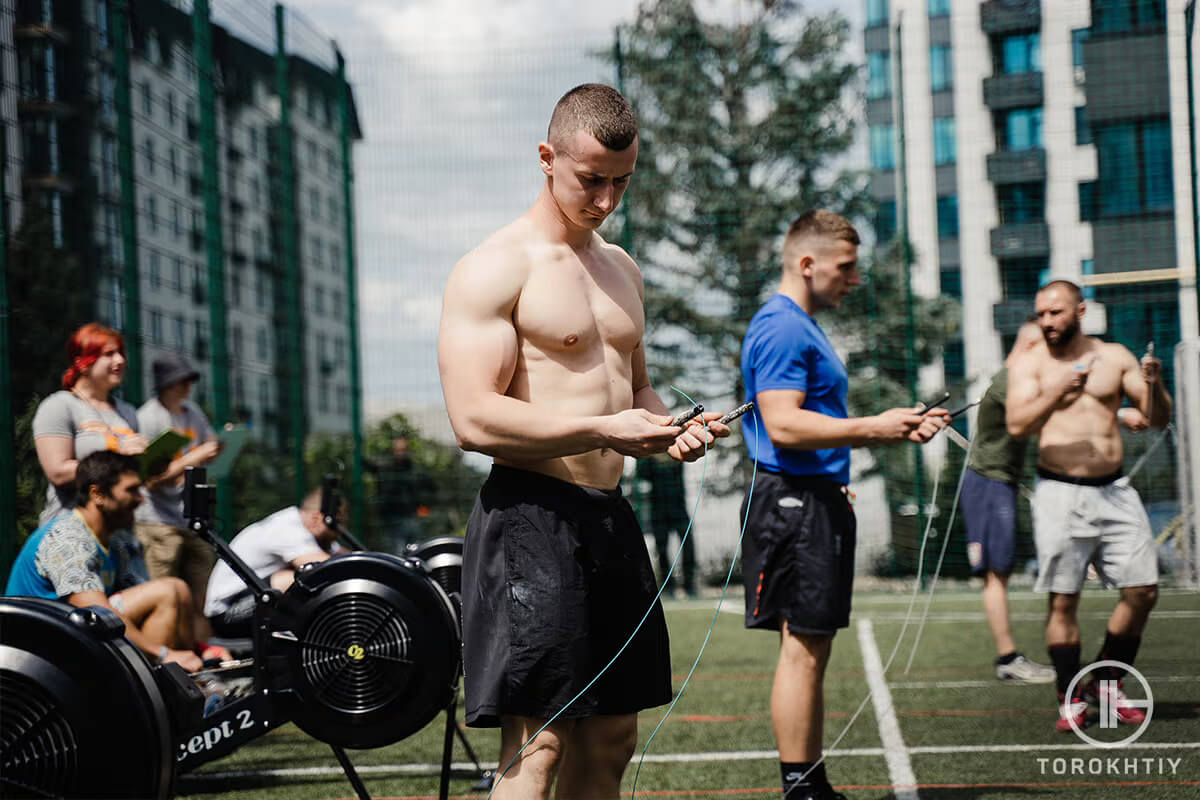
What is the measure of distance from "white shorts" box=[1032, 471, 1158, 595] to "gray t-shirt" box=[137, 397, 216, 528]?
3711mm

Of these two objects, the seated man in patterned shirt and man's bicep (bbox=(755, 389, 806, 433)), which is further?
the seated man in patterned shirt

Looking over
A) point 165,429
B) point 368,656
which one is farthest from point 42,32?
point 368,656

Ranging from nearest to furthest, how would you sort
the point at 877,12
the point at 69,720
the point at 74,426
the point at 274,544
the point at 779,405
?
1. the point at 69,720
2. the point at 779,405
3. the point at 74,426
4. the point at 274,544
5. the point at 877,12

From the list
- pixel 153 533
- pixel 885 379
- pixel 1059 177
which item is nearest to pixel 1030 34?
pixel 1059 177

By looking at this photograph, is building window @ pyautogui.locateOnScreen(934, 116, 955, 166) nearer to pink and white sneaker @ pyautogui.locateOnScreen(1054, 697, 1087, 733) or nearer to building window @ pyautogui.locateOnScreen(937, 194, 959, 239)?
building window @ pyautogui.locateOnScreen(937, 194, 959, 239)

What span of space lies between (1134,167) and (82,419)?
6985 mm

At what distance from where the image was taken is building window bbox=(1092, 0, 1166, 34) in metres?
7.65

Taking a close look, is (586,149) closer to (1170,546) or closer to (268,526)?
(268,526)

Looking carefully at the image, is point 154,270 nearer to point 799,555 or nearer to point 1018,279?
point 799,555

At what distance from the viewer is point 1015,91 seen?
10.3 meters

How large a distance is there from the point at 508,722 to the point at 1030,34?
30.1ft

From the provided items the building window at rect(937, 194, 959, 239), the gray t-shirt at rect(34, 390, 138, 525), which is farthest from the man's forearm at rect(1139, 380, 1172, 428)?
the building window at rect(937, 194, 959, 239)

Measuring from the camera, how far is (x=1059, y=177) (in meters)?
10.0

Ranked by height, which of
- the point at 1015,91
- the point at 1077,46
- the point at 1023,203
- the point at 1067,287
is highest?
the point at 1077,46
